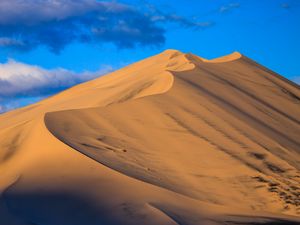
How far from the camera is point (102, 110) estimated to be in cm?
1273

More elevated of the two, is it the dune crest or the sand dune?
the dune crest

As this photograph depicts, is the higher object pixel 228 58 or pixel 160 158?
pixel 228 58

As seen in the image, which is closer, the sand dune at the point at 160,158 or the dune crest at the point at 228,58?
the sand dune at the point at 160,158

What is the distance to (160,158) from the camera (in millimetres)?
10539

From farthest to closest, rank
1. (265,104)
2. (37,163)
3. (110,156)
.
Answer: (265,104)
(110,156)
(37,163)

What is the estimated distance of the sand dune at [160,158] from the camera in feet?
24.7

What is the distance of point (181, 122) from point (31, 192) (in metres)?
5.21

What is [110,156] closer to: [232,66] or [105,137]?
[105,137]

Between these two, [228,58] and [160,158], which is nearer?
[160,158]

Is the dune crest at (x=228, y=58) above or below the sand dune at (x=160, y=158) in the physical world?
above

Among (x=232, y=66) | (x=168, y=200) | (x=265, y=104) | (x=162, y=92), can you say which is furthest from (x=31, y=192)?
(x=232, y=66)

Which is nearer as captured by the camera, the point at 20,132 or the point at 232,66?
Result: the point at 20,132

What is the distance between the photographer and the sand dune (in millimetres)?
7531

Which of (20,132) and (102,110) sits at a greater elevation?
(102,110)
